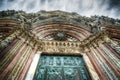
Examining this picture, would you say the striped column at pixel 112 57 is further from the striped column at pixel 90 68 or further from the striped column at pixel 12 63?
the striped column at pixel 12 63

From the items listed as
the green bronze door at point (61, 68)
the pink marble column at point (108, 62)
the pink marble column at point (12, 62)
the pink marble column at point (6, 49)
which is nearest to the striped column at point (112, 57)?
the pink marble column at point (108, 62)

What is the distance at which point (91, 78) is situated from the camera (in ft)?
18.3

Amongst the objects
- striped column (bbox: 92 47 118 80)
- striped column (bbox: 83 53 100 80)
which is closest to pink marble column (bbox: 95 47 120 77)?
striped column (bbox: 92 47 118 80)

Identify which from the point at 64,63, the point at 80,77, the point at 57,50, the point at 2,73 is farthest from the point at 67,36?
the point at 2,73

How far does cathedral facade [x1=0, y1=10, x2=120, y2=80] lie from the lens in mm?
5132

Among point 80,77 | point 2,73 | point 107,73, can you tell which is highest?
point 2,73

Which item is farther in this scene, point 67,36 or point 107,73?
point 67,36

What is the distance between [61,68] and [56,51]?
1342 mm

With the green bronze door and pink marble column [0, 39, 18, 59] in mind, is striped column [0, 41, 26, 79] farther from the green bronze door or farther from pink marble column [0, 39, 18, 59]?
the green bronze door

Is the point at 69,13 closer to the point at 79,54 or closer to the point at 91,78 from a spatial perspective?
the point at 79,54

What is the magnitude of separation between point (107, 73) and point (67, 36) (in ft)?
16.3

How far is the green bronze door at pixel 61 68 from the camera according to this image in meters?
5.72

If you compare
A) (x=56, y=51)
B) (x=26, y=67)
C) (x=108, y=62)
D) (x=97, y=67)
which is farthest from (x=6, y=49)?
(x=108, y=62)

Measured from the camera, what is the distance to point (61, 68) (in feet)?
20.8
